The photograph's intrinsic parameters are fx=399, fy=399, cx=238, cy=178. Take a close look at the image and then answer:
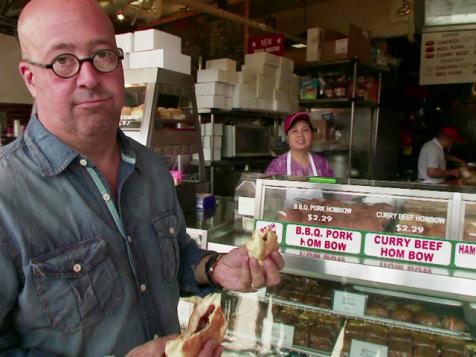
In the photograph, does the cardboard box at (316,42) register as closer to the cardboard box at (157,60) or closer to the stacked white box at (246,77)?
the stacked white box at (246,77)

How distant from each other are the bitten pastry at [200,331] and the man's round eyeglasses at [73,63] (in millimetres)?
700

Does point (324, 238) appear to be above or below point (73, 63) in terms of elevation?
below

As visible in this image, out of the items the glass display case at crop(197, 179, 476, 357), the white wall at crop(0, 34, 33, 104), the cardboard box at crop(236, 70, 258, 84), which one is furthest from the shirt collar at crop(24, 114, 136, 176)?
the white wall at crop(0, 34, 33, 104)

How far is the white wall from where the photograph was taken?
6273mm

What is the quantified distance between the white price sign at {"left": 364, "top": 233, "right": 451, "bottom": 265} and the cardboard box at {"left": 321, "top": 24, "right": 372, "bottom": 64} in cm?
411

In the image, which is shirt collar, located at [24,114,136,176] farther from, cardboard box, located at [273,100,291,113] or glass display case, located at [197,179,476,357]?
cardboard box, located at [273,100,291,113]

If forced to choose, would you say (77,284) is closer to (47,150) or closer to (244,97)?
(47,150)

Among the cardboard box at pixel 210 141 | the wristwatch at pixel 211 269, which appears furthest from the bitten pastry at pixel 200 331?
the cardboard box at pixel 210 141

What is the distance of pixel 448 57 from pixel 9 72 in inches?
259

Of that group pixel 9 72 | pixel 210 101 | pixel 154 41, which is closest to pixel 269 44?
pixel 210 101

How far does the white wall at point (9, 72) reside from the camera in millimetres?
6273

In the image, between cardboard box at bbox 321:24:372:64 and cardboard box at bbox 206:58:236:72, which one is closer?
cardboard box at bbox 206:58:236:72

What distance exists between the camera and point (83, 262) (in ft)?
3.49

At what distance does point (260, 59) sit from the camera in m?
5.46
